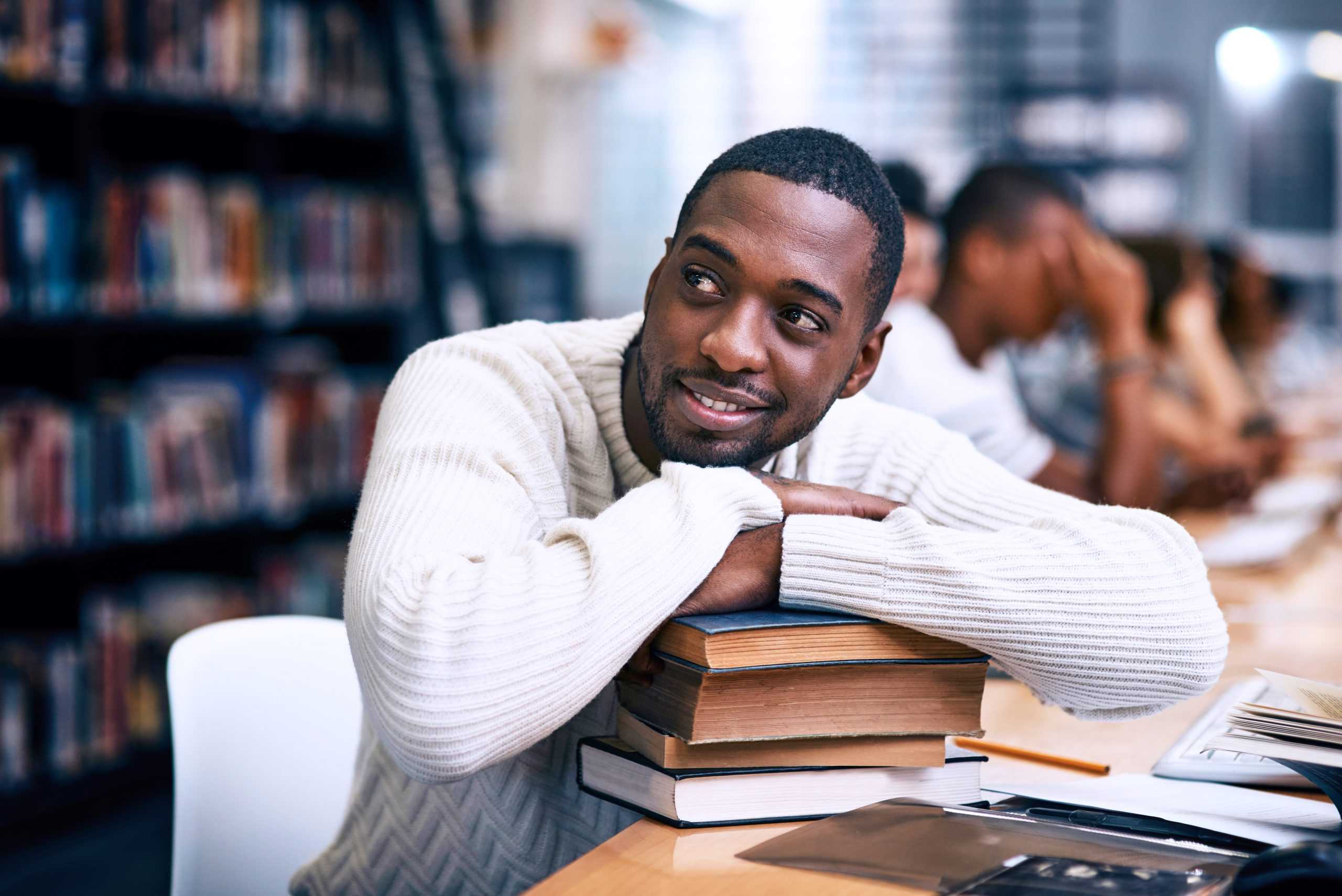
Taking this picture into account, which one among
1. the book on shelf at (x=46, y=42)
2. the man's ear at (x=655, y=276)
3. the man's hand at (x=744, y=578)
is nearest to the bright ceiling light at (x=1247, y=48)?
the book on shelf at (x=46, y=42)

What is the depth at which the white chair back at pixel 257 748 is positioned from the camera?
1.30 meters

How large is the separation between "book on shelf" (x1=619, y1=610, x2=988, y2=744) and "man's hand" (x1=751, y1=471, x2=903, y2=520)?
0.12 metres

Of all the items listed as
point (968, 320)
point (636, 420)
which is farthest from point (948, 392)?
point (636, 420)

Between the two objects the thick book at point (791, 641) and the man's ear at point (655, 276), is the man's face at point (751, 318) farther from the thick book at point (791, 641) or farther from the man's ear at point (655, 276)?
the thick book at point (791, 641)

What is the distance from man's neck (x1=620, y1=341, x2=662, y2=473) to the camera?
3.83 feet

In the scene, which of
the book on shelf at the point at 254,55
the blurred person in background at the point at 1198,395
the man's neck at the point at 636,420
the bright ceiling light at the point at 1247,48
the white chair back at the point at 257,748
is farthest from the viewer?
the bright ceiling light at the point at 1247,48

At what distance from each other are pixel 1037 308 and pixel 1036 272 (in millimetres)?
68

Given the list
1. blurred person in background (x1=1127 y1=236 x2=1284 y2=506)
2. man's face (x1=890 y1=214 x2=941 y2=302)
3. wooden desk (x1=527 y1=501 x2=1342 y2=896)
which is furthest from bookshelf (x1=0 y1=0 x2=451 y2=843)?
blurred person in background (x1=1127 y1=236 x2=1284 y2=506)

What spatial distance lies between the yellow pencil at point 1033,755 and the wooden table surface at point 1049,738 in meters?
0.01

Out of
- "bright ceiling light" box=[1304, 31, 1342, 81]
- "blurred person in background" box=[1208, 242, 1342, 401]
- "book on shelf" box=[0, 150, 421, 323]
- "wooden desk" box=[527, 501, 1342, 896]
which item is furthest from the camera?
"bright ceiling light" box=[1304, 31, 1342, 81]

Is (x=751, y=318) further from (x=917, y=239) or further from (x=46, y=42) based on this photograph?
(x=46, y=42)

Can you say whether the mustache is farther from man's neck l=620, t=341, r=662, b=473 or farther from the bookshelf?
the bookshelf

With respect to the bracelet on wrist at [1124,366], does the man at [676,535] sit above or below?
above

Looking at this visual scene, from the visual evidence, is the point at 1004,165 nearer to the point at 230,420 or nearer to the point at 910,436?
the point at 910,436
